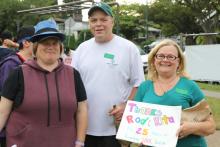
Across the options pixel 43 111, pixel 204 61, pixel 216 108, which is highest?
pixel 43 111

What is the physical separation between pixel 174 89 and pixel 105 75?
0.77 meters

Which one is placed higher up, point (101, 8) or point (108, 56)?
point (101, 8)

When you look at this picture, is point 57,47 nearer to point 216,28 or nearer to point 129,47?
point 129,47

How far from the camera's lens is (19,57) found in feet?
15.2

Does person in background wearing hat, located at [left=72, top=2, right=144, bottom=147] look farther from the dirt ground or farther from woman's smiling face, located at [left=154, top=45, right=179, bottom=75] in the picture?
the dirt ground

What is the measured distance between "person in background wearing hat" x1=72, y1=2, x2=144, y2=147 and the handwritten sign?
A: 46 cm

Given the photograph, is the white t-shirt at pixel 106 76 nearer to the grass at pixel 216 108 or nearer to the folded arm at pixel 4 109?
the folded arm at pixel 4 109

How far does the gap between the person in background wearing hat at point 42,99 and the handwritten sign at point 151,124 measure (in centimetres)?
44

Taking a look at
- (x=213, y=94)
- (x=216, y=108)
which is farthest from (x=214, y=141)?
(x=213, y=94)

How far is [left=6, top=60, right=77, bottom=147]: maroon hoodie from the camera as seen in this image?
348 centimetres

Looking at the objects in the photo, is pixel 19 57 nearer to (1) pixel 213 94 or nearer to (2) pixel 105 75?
(2) pixel 105 75

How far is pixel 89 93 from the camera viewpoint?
4277mm

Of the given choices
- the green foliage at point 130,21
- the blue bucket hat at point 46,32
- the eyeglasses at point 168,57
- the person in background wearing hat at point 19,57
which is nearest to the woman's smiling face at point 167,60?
the eyeglasses at point 168,57

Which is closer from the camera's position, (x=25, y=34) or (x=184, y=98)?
(x=184, y=98)
